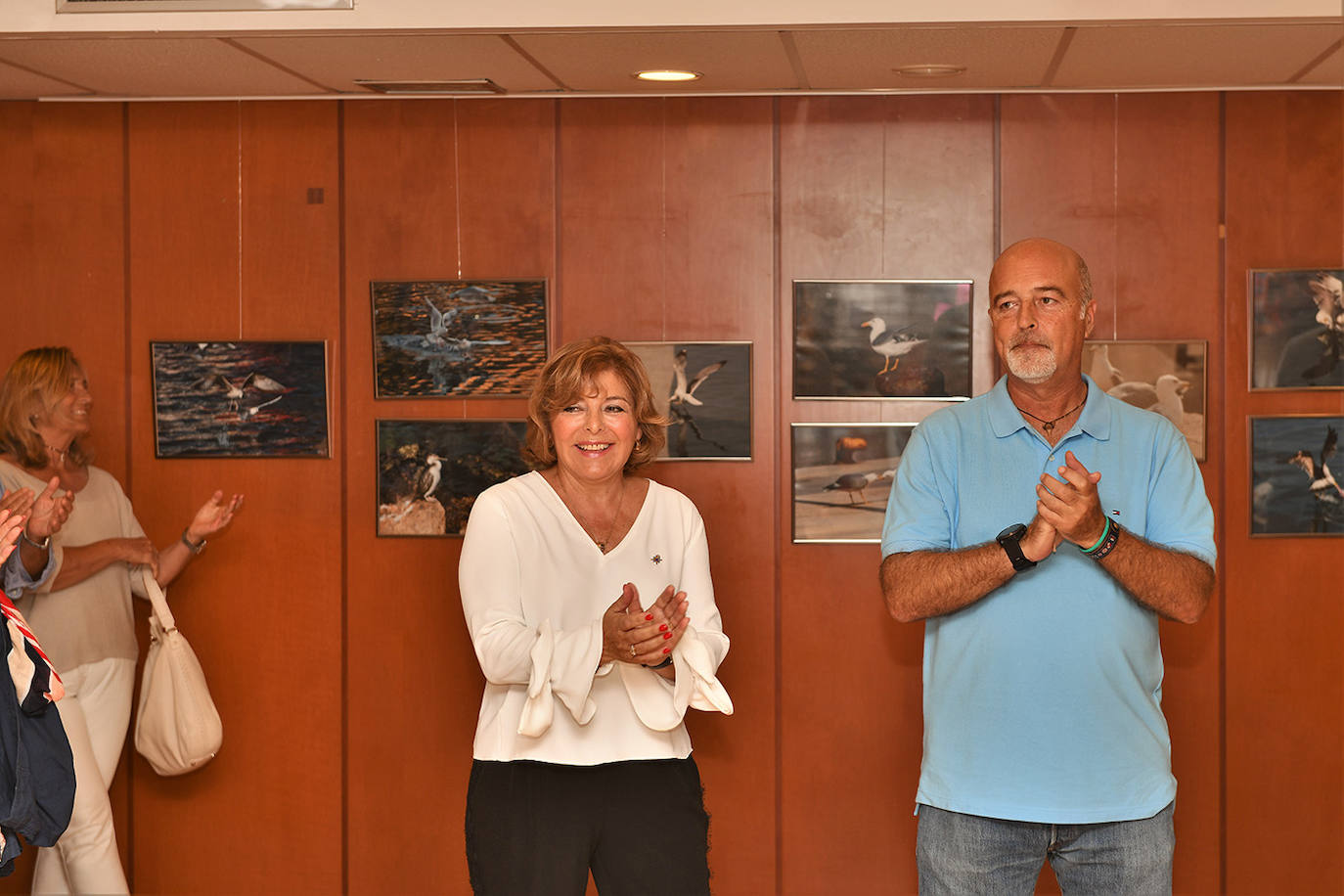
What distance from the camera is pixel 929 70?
4.02m

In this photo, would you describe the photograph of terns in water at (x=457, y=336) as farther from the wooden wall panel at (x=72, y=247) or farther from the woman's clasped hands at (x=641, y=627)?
the woman's clasped hands at (x=641, y=627)

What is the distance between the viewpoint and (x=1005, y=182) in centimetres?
437

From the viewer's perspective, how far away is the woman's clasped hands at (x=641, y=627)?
2.70 meters

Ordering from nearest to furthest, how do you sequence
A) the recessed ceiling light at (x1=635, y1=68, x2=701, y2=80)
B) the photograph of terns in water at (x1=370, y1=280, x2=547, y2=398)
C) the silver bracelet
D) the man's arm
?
1. the man's arm
2. the silver bracelet
3. the recessed ceiling light at (x1=635, y1=68, x2=701, y2=80)
4. the photograph of terns in water at (x1=370, y1=280, x2=547, y2=398)

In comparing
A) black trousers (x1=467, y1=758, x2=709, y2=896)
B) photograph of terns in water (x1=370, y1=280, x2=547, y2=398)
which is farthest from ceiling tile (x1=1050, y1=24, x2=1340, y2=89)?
black trousers (x1=467, y1=758, x2=709, y2=896)

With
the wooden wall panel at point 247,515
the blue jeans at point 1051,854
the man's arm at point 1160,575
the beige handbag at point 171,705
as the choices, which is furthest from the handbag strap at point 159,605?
the man's arm at point 1160,575

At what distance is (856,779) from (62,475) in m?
2.99

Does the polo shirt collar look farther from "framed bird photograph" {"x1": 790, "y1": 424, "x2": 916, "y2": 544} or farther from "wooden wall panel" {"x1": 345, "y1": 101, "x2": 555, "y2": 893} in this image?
"wooden wall panel" {"x1": 345, "y1": 101, "x2": 555, "y2": 893}

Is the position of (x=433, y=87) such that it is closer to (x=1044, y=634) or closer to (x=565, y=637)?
(x=565, y=637)

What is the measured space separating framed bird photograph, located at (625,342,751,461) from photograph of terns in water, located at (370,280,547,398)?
414 millimetres

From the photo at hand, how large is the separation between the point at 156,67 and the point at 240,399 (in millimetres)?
1217

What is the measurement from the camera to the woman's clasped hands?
8.86 ft

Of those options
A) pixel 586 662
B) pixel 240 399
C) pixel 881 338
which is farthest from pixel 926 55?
pixel 240 399

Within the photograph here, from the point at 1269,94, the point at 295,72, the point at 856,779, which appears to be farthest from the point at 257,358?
the point at 1269,94
